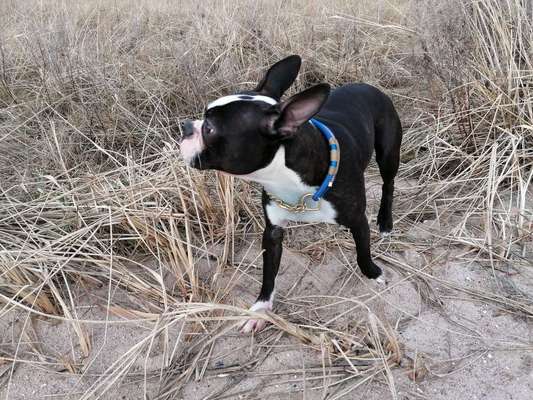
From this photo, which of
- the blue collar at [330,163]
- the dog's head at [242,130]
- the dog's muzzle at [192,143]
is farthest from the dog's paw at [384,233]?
the dog's muzzle at [192,143]

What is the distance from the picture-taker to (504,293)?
8.43ft

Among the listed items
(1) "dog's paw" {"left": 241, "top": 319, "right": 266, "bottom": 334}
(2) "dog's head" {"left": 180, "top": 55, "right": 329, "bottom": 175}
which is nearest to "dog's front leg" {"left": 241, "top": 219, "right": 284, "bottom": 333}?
(1) "dog's paw" {"left": 241, "top": 319, "right": 266, "bottom": 334}

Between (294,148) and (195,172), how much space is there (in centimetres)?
100

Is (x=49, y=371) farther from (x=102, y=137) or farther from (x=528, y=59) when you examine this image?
(x=528, y=59)

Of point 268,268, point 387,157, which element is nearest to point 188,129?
point 268,268

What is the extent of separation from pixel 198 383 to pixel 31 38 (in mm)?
3289

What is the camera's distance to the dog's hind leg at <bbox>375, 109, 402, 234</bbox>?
2.98 m

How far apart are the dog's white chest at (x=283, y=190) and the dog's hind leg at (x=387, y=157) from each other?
795 mm

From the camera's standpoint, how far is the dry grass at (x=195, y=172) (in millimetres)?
2424

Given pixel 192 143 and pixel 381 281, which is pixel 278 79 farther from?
pixel 381 281

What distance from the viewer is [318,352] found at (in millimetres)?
2258

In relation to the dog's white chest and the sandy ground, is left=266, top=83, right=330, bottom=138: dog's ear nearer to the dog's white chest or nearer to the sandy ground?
the dog's white chest

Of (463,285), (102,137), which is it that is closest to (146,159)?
(102,137)

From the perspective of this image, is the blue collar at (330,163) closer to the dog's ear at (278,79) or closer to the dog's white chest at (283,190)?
the dog's white chest at (283,190)
